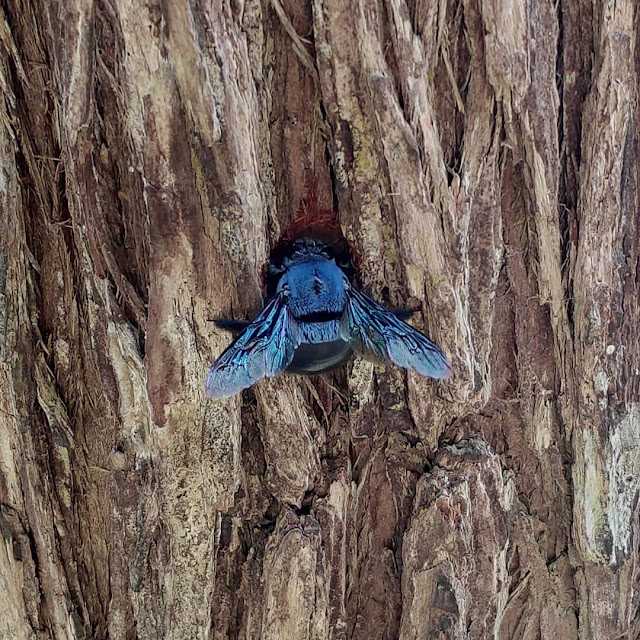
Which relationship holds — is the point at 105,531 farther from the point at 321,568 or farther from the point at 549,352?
the point at 549,352

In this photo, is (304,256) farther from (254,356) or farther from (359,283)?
(254,356)

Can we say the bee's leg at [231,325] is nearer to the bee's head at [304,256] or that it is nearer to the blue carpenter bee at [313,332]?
the blue carpenter bee at [313,332]

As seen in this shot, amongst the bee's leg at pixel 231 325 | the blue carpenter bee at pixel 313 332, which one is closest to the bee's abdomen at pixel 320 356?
the blue carpenter bee at pixel 313 332

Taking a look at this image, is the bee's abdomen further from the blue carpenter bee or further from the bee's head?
the bee's head

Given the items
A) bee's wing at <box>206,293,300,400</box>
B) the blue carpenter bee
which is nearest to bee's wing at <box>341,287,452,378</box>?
the blue carpenter bee

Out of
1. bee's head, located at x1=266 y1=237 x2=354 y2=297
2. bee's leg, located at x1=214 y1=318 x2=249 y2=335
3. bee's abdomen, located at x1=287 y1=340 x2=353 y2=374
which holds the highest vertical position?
bee's head, located at x1=266 y1=237 x2=354 y2=297

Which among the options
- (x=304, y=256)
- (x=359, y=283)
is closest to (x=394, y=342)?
(x=359, y=283)
